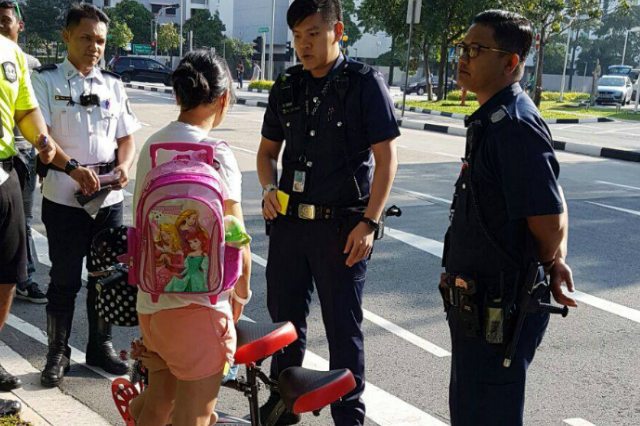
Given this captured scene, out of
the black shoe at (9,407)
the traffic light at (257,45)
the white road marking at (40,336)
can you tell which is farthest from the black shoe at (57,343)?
the traffic light at (257,45)

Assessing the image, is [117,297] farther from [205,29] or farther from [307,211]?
[205,29]

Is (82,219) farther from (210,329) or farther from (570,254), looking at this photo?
(570,254)

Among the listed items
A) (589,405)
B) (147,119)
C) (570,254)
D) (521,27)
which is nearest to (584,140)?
(147,119)

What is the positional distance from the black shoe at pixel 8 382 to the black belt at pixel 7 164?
107 cm

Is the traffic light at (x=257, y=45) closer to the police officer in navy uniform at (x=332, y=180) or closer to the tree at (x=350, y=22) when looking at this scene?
the tree at (x=350, y=22)

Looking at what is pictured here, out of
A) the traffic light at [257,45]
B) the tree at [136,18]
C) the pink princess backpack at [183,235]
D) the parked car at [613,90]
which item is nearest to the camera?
the pink princess backpack at [183,235]

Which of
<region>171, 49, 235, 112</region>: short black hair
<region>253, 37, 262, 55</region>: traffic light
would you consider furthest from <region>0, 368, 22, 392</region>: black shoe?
<region>253, 37, 262, 55</region>: traffic light

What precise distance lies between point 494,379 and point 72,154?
2509 mm

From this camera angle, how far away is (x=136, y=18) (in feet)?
211

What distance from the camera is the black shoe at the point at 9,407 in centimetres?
343

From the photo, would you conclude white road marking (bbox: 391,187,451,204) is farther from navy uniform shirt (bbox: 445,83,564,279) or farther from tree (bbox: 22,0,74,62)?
tree (bbox: 22,0,74,62)

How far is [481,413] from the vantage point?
261cm

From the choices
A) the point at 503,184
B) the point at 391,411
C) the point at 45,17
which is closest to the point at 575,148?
the point at 391,411

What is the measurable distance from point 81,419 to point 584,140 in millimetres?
16901
